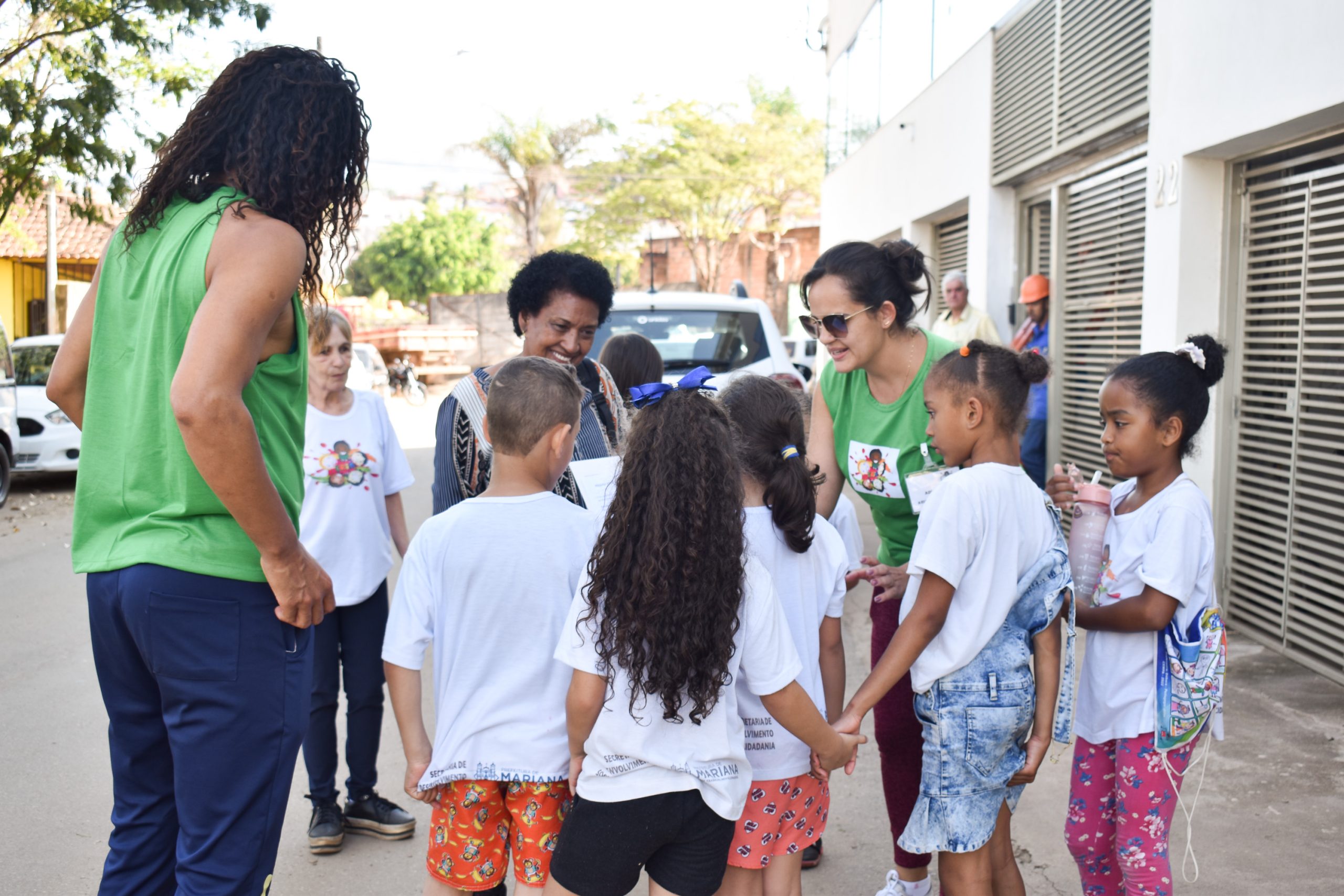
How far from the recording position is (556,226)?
43812 millimetres

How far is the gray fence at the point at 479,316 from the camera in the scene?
35.7 metres

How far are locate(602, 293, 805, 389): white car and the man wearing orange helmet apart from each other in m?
1.76

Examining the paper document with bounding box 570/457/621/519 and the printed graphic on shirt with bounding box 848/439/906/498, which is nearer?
the paper document with bounding box 570/457/621/519

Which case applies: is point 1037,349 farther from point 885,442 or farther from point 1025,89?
point 885,442

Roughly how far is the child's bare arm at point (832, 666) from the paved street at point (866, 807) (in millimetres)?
751

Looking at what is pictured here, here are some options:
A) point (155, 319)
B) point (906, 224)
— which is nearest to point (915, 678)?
point (155, 319)

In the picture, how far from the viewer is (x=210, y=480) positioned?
1.93 m

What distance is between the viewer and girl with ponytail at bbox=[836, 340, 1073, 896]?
254 centimetres

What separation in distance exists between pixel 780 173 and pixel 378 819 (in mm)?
37186

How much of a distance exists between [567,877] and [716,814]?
1.08 feet

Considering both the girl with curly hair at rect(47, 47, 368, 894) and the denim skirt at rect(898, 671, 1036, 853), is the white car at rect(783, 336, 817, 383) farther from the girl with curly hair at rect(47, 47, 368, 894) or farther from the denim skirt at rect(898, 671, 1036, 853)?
the girl with curly hair at rect(47, 47, 368, 894)

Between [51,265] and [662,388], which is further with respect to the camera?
[51,265]

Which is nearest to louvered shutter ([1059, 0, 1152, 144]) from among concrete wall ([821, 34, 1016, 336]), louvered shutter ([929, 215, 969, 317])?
concrete wall ([821, 34, 1016, 336])

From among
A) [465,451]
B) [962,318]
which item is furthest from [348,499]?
[962,318]
